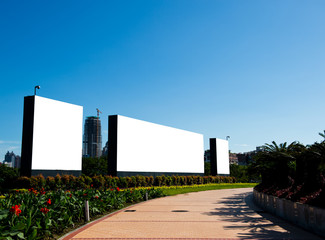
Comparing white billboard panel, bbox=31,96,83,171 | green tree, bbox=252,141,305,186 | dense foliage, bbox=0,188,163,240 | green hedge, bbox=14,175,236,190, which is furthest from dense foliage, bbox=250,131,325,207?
white billboard panel, bbox=31,96,83,171

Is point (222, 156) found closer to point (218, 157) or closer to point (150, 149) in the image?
point (218, 157)

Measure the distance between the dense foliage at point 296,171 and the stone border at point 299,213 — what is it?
0.24 metres

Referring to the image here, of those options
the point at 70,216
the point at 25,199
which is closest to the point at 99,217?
the point at 70,216

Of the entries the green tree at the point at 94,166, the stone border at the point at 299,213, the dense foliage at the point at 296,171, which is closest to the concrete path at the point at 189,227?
the stone border at the point at 299,213

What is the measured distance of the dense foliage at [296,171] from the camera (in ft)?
34.7

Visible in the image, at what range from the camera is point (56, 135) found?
21234mm

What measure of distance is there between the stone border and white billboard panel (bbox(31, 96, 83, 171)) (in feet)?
45.0

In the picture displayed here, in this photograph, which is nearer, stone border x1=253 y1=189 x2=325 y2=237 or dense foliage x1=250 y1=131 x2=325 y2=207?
stone border x1=253 y1=189 x2=325 y2=237

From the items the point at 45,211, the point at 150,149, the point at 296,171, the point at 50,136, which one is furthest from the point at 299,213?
the point at 150,149

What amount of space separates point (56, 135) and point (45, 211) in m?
13.7

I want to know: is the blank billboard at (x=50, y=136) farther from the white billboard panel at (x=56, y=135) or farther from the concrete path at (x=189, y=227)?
the concrete path at (x=189, y=227)

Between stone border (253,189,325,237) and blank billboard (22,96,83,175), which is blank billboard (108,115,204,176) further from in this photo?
stone border (253,189,325,237)

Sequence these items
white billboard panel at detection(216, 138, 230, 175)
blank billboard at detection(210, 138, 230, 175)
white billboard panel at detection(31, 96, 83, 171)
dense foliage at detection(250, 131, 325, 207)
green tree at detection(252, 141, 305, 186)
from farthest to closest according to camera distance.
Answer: white billboard panel at detection(216, 138, 230, 175) → blank billboard at detection(210, 138, 230, 175) → white billboard panel at detection(31, 96, 83, 171) → green tree at detection(252, 141, 305, 186) → dense foliage at detection(250, 131, 325, 207)

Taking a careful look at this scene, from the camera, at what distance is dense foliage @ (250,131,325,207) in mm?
10562
